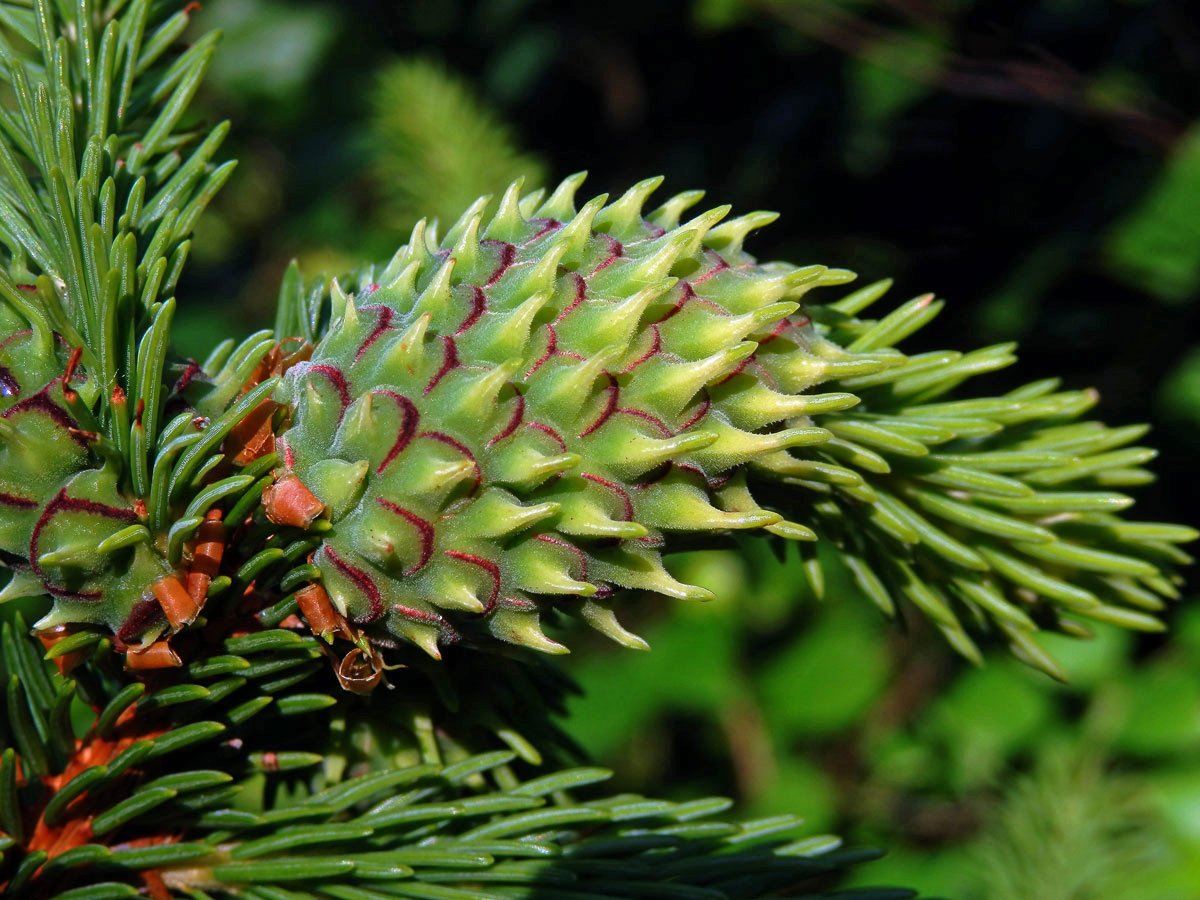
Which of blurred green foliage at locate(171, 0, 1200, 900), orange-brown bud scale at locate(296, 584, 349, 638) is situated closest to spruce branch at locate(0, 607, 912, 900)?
orange-brown bud scale at locate(296, 584, 349, 638)

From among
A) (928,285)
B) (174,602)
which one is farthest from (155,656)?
(928,285)

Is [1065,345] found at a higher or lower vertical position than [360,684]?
higher

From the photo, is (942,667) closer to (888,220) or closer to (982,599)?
(888,220)

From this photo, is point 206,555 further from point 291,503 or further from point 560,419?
point 560,419

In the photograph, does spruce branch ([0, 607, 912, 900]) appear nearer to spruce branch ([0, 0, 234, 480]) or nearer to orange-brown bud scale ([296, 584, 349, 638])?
orange-brown bud scale ([296, 584, 349, 638])

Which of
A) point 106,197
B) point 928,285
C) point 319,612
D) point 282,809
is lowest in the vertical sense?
point 282,809

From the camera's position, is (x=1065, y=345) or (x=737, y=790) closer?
(x=1065, y=345)

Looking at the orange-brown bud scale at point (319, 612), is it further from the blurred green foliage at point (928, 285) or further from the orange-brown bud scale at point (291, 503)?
the blurred green foliage at point (928, 285)

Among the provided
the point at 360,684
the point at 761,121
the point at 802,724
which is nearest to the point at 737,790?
the point at 802,724
